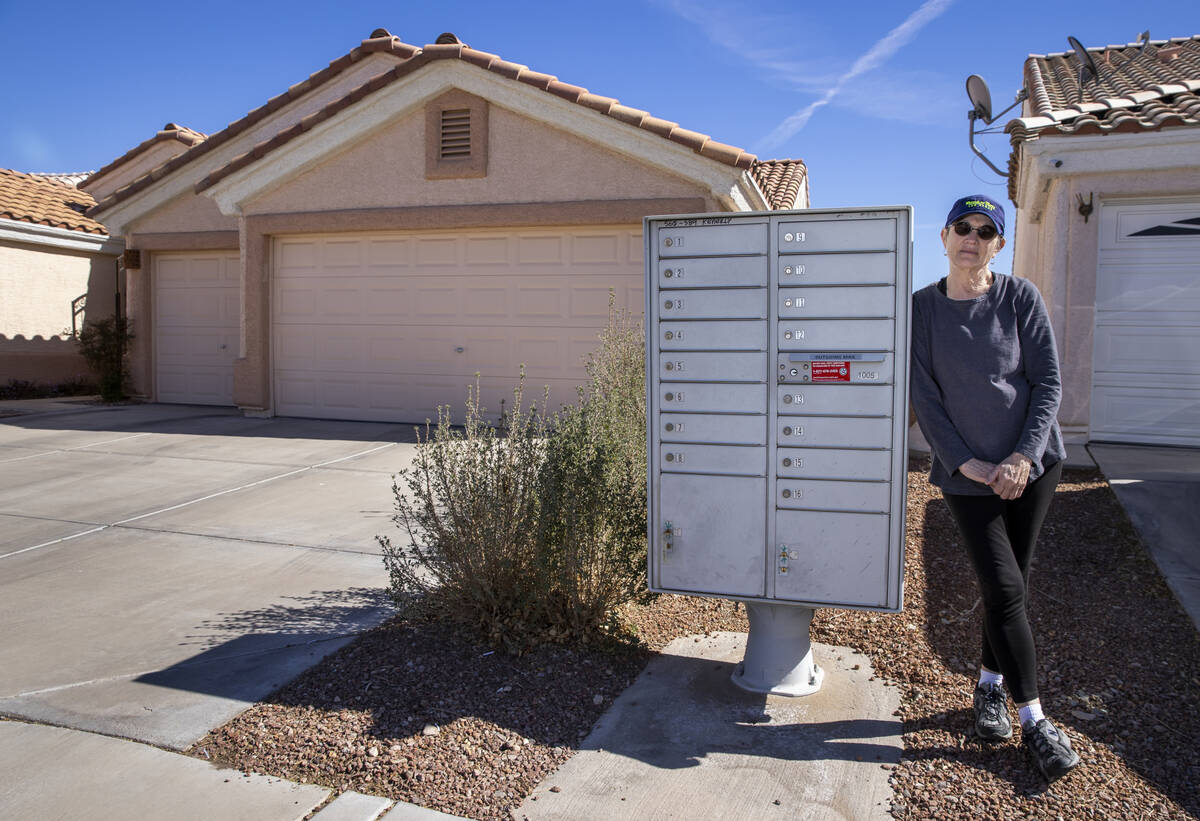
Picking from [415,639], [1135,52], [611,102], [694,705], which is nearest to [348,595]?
[415,639]

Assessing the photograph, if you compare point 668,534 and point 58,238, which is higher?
point 58,238

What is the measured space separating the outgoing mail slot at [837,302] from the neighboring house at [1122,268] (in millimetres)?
5686

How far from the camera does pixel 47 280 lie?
593 inches

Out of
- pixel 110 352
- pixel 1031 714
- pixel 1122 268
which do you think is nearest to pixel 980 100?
pixel 1122 268

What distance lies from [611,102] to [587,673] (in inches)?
292

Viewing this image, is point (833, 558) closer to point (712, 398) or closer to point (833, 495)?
point (833, 495)

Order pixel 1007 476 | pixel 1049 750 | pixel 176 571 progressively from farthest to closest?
1. pixel 176 571
2. pixel 1007 476
3. pixel 1049 750

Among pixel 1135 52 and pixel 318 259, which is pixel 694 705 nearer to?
pixel 318 259

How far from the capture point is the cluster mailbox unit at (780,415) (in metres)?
3.33

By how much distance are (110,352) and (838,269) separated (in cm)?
1299

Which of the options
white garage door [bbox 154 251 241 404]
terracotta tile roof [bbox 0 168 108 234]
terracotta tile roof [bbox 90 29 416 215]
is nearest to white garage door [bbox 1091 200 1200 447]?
terracotta tile roof [bbox 90 29 416 215]

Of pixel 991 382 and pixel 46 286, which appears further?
pixel 46 286

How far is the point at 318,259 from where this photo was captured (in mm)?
11391

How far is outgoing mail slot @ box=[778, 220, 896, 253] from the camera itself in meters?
3.29
